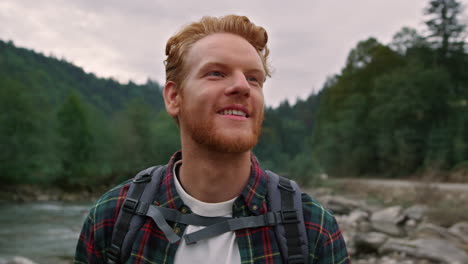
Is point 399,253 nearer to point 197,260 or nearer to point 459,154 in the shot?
point 197,260

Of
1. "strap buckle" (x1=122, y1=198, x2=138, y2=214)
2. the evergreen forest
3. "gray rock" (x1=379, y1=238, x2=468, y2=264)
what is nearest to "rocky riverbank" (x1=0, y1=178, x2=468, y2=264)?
"gray rock" (x1=379, y1=238, x2=468, y2=264)

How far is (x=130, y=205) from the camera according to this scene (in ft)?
5.36

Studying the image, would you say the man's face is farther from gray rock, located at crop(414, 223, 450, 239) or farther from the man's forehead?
gray rock, located at crop(414, 223, 450, 239)

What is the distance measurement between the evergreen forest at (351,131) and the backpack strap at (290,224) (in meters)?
20.6

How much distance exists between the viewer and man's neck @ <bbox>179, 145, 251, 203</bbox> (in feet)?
5.50

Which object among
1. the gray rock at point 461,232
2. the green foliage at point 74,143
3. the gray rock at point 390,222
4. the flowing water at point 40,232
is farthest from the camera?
the green foliage at point 74,143

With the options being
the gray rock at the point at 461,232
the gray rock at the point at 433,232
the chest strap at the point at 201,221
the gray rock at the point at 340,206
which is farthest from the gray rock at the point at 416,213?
the chest strap at the point at 201,221

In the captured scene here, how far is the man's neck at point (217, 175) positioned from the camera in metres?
A: 1.68

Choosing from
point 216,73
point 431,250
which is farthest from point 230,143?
point 431,250

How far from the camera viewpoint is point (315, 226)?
1.60 meters

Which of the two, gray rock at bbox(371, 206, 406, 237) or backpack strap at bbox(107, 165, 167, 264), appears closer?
backpack strap at bbox(107, 165, 167, 264)

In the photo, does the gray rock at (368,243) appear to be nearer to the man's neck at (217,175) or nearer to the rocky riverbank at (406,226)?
the rocky riverbank at (406,226)

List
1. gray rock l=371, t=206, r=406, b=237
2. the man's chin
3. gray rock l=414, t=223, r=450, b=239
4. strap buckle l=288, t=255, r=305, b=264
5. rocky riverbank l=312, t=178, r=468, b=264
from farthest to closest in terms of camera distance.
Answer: gray rock l=371, t=206, r=406, b=237 < gray rock l=414, t=223, r=450, b=239 < rocky riverbank l=312, t=178, r=468, b=264 < the man's chin < strap buckle l=288, t=255, r=305, b=264

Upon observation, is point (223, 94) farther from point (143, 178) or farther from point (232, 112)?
point (143, 178)
